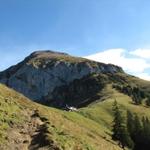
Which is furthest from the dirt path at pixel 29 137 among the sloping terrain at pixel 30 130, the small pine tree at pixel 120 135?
the small pine tree at pixel 120 135

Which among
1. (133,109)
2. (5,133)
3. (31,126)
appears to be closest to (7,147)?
(5,133)

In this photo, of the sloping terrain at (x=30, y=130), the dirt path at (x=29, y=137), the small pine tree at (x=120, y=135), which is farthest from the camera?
the small pine tree at (x=120, y=135)

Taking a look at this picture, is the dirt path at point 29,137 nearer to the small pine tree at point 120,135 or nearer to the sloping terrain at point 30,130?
the sloping terrain at point 30,130

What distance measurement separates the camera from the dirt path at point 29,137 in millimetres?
55509

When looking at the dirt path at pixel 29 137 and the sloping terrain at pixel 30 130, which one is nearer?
the dirt path at pixel 29 137

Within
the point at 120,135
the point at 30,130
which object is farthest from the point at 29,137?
the point at 120,135

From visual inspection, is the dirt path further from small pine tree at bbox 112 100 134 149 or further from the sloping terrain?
small pine tree at bbox 112 100 134 149

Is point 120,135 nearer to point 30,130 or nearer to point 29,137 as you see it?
point 30,130

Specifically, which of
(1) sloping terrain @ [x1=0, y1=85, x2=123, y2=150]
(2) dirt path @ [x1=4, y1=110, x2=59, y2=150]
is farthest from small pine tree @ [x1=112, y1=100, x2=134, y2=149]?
(2) dirt path @ [x1=4, y1=110, x2=59, y2=150]

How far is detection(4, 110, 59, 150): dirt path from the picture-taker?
2185 inches

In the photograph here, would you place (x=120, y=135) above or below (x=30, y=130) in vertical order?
below

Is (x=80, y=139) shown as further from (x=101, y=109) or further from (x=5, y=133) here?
(x=101, y=109)

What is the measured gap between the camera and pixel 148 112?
634 feet

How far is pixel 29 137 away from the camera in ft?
195
